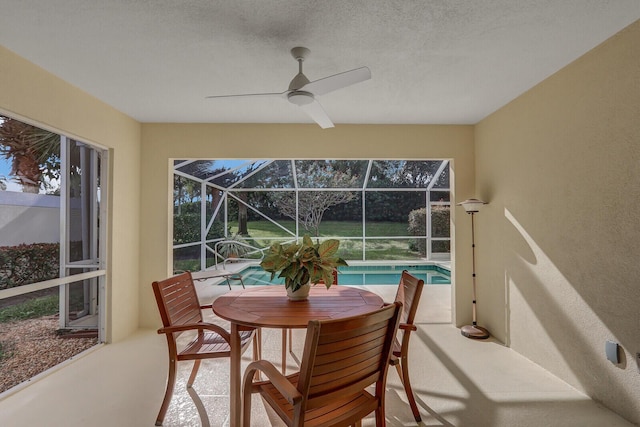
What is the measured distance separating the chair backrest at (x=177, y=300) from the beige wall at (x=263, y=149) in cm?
151

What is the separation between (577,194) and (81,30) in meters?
3.41

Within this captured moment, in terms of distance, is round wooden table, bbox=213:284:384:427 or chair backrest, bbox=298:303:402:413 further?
round wooden table, bbox=213:284:384:427

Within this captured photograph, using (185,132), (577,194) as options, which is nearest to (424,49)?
(577,194)

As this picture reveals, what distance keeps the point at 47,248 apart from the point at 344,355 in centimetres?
266

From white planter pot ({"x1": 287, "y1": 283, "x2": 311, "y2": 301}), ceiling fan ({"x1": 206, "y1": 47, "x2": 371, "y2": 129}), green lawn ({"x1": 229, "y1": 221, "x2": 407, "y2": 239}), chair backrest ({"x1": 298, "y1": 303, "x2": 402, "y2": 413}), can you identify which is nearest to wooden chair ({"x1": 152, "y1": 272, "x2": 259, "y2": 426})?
white planter pot ({"x1": 287, "y1": 283, "x2": 311, "y2": 301})

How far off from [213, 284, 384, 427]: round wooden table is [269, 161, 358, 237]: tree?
5.98m

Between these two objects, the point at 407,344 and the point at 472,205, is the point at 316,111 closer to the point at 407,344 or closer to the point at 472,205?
the point at 407,344

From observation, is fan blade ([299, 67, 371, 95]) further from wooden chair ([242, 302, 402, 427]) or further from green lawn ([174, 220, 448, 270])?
green lawn ([174, 220, 448, 270])

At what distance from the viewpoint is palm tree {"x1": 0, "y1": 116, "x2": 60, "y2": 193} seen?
7.25 ft

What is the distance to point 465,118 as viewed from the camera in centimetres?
348

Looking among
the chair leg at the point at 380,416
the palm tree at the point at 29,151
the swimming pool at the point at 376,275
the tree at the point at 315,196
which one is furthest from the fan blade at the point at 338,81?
the tree at the point at 315,196

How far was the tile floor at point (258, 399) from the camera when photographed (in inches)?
76.2

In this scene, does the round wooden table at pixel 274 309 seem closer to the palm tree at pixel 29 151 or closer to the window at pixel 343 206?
the palm tree at pixel 29 151

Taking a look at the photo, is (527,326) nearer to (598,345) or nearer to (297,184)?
(598,345)
